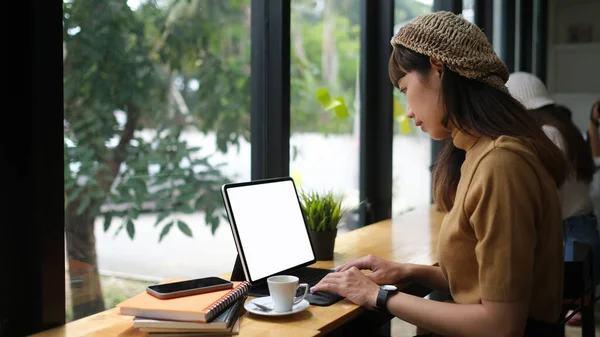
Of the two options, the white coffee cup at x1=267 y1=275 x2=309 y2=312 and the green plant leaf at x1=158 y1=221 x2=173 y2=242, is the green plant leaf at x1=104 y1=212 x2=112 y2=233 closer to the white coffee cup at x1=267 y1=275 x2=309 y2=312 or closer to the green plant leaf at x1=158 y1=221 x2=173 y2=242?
the green plant leaf at x1=158 y1=221 x2=173 y2=242

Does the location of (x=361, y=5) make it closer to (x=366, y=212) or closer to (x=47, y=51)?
(x=366, y=212)

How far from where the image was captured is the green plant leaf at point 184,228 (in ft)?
7.11

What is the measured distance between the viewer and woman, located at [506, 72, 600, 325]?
10.8ft

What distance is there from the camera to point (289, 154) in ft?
8.34

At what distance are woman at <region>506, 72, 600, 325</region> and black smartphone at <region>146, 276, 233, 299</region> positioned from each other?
2.15 meters

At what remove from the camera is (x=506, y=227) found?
1469 millimetres

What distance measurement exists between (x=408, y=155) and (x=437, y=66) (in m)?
2.02

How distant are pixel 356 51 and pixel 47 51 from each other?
1.82 metres

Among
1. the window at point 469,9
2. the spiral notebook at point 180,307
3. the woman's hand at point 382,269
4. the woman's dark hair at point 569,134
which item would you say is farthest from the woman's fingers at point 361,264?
the window at point 469,9

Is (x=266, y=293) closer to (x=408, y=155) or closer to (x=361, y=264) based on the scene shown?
(x=361, y=264)

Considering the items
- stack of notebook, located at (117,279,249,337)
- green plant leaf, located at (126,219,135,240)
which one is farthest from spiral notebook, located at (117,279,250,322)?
green plant leaf, located at (126,219,135,240)

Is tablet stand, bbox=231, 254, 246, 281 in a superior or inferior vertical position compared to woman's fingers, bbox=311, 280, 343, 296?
superior

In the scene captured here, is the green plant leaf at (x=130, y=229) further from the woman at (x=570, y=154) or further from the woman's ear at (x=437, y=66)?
the woman at (x=570, y=154)

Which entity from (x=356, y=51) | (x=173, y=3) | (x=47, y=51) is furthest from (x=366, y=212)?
(x=47, y=51)
